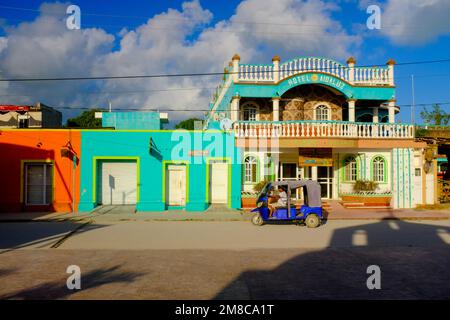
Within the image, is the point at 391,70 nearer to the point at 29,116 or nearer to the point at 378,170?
the point at 378,170

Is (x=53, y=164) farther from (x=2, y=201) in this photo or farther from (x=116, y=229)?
(x=116, y=229)

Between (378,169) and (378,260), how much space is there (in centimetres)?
1383

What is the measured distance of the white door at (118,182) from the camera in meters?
20.0

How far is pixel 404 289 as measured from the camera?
290 inches

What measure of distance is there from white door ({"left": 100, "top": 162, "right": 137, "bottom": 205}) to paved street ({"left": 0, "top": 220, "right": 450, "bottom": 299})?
4630 millimetres

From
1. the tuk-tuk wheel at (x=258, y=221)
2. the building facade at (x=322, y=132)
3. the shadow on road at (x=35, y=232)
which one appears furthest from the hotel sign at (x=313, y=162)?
the shadow on road at (x=35, y=232)

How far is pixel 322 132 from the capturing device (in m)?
20.6

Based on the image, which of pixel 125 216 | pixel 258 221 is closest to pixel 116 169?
pixel 125 216

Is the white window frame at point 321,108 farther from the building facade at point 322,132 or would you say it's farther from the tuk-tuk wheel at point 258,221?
the tuk-tuk wheel at point 258,221

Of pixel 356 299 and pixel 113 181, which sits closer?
pixel 356 299

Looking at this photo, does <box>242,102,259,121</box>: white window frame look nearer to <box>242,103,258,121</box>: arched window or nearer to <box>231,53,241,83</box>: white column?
<box>242,103,258,121</box>: arched window

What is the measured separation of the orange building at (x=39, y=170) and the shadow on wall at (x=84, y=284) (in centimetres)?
1160

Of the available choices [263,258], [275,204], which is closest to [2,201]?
[275,204]

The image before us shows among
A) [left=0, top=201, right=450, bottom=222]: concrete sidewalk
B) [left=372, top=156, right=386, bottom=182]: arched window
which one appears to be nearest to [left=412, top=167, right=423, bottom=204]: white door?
[left=372, top=156, right=386, bottom=182]: arched window
